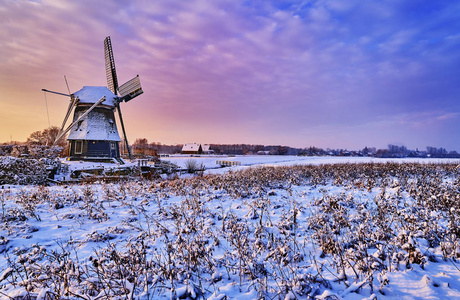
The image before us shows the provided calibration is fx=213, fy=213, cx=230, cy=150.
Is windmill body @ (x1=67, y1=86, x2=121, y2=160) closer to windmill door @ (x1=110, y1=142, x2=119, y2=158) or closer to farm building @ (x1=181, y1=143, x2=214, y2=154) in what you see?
windmill door @ (x1=110, y1=142, x2=119, y2=158)

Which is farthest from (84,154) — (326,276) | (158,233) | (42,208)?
(326,276)

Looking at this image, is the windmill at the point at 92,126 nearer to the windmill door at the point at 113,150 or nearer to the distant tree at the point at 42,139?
the windmill door at the point at 113,150

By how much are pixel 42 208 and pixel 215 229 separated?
610cm

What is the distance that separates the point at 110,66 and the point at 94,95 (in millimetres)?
6665

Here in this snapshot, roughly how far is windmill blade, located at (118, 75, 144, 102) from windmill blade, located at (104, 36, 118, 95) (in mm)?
1593

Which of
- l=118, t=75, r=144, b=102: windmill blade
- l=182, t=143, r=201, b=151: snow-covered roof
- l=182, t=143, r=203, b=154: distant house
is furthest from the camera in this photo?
l=182, t=143, r=201, b=151: snow-covered roof

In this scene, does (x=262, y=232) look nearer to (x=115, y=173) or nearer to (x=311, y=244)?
(x=311, y=244)

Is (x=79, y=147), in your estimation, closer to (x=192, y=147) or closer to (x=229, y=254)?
(x=229, y=254)

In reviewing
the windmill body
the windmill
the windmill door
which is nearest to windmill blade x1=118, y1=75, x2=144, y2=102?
the windmill

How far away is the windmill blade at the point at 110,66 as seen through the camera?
1113 inches

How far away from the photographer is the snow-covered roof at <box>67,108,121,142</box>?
23.5 metres

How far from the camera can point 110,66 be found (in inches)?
1138

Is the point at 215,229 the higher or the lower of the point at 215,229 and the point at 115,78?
the lower

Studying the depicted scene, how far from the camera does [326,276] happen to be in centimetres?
330
